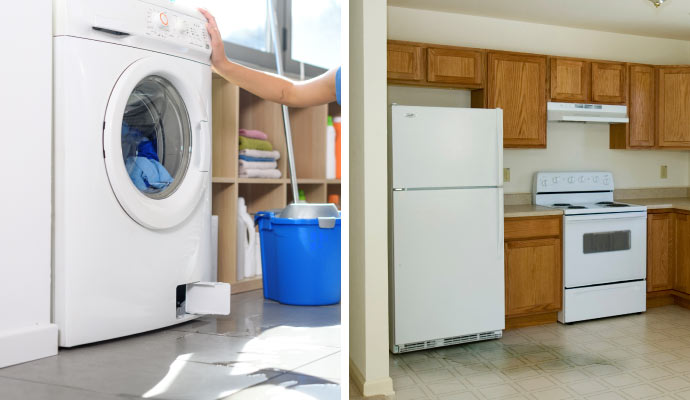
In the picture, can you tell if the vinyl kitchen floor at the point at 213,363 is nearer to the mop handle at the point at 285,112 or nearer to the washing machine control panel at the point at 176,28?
the mop handle at the point at 285,112

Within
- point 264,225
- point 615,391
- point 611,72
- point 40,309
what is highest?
point 611,72

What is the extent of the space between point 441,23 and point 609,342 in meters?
2.16

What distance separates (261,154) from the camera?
1.11 meters

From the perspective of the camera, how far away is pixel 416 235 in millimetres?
2646

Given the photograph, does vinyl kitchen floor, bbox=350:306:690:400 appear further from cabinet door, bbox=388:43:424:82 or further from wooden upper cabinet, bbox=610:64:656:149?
cabinet door, bbox=388:43:424:82

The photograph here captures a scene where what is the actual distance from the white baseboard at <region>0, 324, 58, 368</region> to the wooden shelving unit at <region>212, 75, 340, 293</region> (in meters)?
0.33

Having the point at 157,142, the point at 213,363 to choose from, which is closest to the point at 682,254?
the point at 213,363

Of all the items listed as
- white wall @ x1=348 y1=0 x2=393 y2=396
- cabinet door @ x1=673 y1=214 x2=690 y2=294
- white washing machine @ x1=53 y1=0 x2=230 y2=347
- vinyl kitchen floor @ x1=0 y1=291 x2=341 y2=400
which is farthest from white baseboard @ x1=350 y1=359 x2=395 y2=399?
cabinet door @ x1=673 y1=214 x2=690 y2=294

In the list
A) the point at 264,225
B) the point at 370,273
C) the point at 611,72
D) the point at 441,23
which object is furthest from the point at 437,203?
the point at 611,72

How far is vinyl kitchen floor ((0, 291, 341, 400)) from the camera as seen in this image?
0.88 metres

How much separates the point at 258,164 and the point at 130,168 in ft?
0.90

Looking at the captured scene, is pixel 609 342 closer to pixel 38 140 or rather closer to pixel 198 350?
pixel 198 350

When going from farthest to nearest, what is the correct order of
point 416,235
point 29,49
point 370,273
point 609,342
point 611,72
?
→ point 611,72 < point 609,342 < point 416,235 < point 370,273 < point 29,49

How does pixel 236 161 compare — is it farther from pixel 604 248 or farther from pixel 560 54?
pixel 560 54
